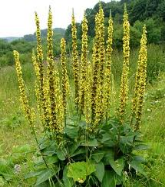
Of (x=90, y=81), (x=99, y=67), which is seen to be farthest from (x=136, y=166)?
(x=99, y=67)

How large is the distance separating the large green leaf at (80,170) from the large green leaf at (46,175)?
0.24 metres

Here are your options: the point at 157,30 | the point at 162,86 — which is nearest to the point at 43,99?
the point at 162,86

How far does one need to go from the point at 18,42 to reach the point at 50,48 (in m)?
76.4

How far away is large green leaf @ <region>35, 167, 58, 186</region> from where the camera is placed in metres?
3.64

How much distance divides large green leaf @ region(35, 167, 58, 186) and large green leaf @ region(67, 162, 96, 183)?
0.24m

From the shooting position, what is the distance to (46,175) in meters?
3.71

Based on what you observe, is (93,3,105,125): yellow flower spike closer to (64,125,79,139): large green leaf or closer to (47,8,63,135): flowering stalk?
(64,125,79,139): large green leaf

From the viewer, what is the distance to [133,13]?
38.8 meters

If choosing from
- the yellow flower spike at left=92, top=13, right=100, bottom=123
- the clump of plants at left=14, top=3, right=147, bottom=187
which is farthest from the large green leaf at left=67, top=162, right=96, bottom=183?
the yellow flower spike at left=92, top=13, right=100, bottom=123

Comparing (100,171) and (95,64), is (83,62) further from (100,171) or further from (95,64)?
(100,171)

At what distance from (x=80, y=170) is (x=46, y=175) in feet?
1.39

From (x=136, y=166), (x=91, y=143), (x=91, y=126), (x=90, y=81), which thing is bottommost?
(x=136, y=166)

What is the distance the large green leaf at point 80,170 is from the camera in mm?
3518

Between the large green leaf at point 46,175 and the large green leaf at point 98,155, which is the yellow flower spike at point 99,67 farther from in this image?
the large green leaf at point 46,175
